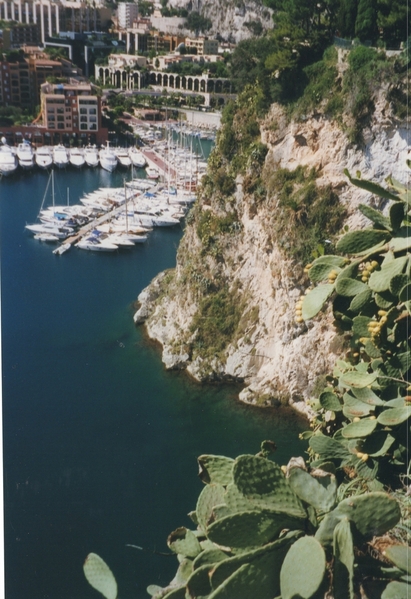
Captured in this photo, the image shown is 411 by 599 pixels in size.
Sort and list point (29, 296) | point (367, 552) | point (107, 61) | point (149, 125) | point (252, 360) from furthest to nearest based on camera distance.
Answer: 1. point (107, 61)
2. point (149, 125)
3. point (29, 296)
4. point (252, 360)
5. point (367, 552)

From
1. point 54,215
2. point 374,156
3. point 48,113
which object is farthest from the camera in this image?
point 48,113

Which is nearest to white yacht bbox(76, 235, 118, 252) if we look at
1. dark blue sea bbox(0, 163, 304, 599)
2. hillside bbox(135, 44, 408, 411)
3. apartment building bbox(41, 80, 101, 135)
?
dark blue sea bbox(0, 163, 304, 599)

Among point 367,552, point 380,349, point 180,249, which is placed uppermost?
point 380,349

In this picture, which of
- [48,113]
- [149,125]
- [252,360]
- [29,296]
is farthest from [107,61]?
[252,360]

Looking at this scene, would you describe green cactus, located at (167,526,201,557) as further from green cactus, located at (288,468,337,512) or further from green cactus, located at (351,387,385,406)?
green cactus, located at (351,387,385,406)

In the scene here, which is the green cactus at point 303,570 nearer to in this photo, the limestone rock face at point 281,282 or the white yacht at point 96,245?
the limestone rock face at point 281,282

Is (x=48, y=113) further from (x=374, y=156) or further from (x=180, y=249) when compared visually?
(x=374, y=156)

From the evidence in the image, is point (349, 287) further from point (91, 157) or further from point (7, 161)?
point (91, 157)

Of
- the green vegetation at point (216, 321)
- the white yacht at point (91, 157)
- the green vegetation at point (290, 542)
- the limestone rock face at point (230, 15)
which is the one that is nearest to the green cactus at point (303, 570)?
the green vegetation at point (290, 542)
